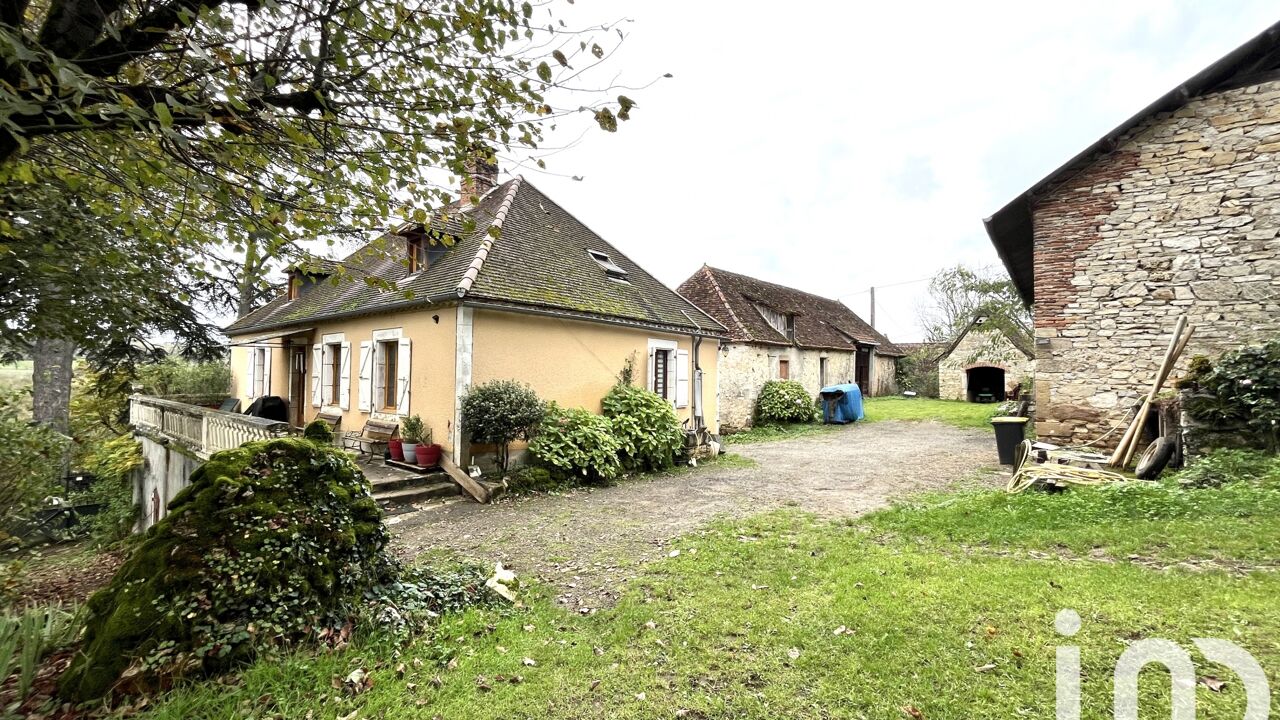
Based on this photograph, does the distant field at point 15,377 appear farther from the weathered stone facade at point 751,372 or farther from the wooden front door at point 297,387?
the weathered stone facade at point 751,372

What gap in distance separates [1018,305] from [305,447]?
21848mm

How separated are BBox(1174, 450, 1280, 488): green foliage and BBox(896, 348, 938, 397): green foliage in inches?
907

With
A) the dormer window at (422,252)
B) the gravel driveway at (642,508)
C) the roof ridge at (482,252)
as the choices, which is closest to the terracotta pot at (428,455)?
the gravel driveway at (642,508)

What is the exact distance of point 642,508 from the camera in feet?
25.1

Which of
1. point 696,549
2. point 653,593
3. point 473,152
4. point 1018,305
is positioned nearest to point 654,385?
point 696,549

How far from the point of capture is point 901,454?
12.0m

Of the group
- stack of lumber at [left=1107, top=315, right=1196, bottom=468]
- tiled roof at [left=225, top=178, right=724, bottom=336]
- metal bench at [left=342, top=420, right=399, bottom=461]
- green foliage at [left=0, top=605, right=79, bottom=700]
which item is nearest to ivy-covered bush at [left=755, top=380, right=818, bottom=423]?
tiled roof at [left=225, top=178, right=724, bottom=336]

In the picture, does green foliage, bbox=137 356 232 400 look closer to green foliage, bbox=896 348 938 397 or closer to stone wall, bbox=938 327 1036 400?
stone wall, bbox=938 327 1036 400

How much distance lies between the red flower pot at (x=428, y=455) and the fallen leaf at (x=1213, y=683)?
9096 mm

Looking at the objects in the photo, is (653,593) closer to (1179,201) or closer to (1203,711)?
(1203,711)

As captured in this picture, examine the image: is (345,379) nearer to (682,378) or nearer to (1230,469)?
(682,378)

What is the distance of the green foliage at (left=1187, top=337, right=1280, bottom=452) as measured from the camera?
6582 millimetres

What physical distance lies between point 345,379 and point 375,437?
89.7 inches

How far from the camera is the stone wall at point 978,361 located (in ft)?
74.9
